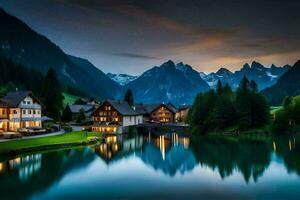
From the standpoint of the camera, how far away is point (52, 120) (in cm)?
9775

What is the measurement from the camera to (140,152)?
66562 mm

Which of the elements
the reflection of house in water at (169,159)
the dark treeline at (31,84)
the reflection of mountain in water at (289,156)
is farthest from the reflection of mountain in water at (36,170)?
the dark treeline at (31,84)

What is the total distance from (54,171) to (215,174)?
19.9 m

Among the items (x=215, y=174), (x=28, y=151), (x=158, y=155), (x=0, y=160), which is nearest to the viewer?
(x=215, y=174)

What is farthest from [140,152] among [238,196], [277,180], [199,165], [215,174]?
[238,196]

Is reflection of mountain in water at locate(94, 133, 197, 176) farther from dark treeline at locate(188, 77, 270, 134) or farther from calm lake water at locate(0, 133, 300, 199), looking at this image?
dark treeline at locate(188, 77, 270, 134)

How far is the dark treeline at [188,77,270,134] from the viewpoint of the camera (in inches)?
4117

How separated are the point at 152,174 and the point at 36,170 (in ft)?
47.2

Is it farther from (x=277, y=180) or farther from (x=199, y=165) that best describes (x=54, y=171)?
(x=277, y=180)

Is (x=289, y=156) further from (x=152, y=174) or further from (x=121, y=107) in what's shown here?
(x=121, y=107)

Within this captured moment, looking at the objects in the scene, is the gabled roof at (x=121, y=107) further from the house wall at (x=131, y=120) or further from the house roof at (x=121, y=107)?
the house wall at (x=131, y=120)

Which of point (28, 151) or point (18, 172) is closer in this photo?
point (18, 172)

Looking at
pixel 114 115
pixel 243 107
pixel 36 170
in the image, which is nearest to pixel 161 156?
pixel 36 170

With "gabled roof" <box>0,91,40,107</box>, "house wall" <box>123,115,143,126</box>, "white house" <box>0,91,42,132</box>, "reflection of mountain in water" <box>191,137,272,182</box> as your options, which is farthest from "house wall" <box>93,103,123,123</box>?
"reflection of mountain in water" <box>191,137,272,182</box>
